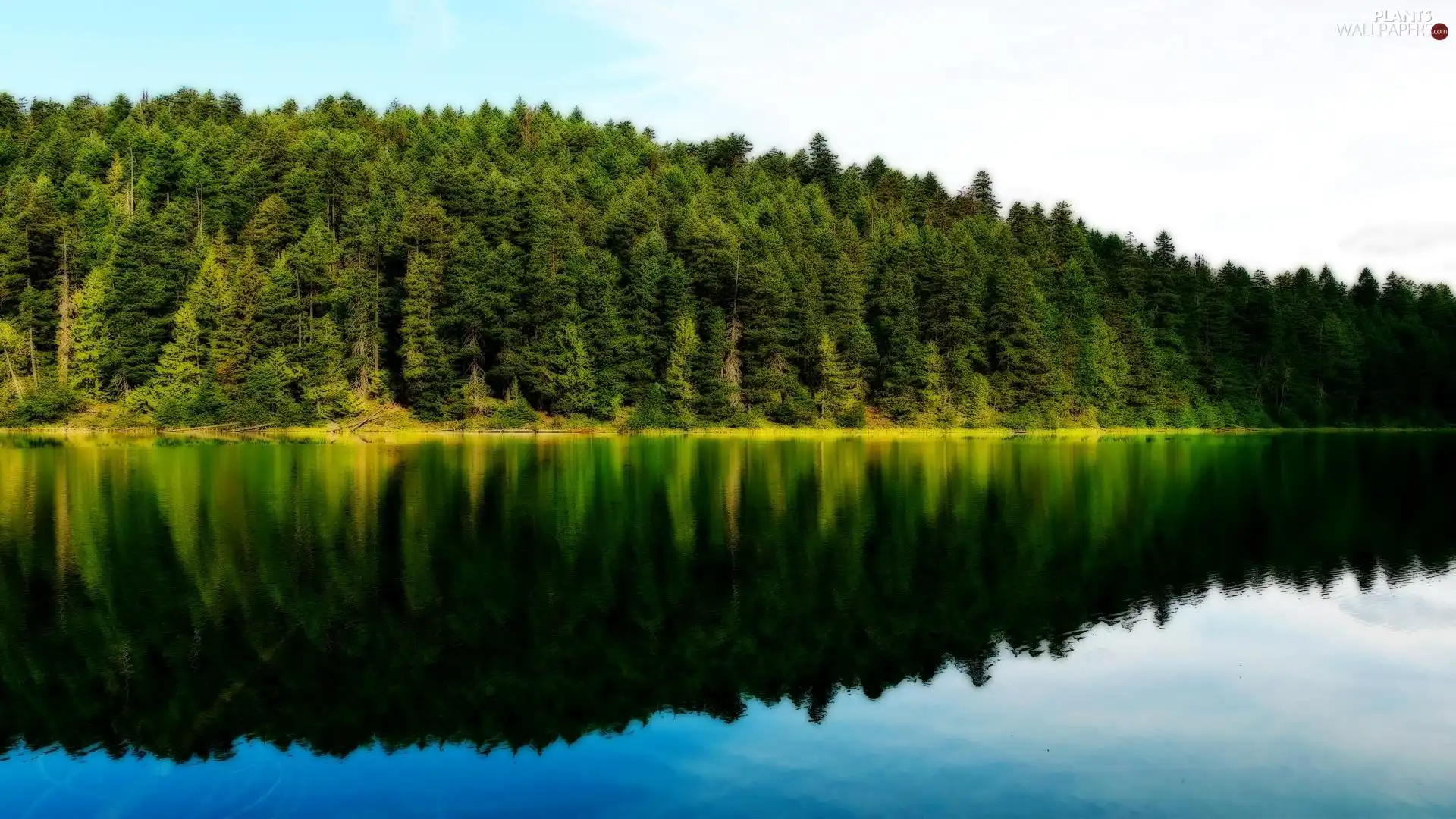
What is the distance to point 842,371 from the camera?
91250 millimetres

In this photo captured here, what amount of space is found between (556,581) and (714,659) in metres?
5.99

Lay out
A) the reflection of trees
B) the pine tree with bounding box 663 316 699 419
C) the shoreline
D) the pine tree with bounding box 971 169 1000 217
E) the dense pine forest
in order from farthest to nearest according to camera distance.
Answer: the pine tree with bounding box 971 169 1000 217 → the pine tree with bounding box 663 316 699 419 → the dense pine forest → the shoreline → the reflection of trees

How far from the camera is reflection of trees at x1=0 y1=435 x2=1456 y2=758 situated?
13.5 m

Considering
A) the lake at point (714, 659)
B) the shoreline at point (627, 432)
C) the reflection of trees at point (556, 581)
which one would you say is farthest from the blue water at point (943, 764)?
the shoreline at point (627, 432)

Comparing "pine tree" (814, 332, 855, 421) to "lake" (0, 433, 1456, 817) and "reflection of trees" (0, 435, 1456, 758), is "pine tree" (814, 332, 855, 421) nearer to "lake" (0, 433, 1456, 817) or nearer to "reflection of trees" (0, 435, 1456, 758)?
"reflection of trees" (0, 435, 1456, 758)

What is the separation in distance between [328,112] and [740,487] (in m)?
119

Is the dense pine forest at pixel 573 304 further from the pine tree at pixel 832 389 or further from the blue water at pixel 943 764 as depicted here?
the blue water at pixel 943 764

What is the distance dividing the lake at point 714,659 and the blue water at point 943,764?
0.05 m

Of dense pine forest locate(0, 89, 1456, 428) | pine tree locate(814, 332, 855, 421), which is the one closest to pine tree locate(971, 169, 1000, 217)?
→ dense pine forest locate(0, 89, 1456, 428)

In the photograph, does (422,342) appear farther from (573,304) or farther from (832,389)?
(832,389)

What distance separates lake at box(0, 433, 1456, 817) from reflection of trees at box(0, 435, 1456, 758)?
10 centimetres

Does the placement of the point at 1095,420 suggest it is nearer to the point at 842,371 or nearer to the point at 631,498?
the point at 842,371

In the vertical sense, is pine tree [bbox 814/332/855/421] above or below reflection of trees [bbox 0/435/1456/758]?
above

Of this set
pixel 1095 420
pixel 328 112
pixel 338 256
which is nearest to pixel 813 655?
pixel 338 256
